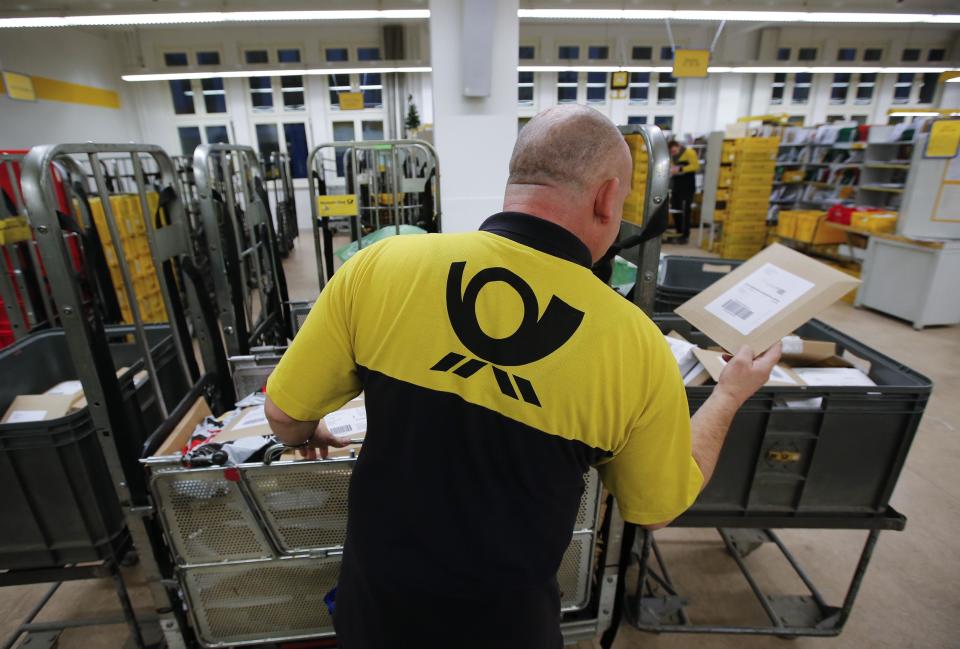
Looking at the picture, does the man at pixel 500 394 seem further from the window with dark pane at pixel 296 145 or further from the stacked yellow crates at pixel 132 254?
the window with dark pane at pixel 296 145

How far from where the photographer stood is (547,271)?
882mm

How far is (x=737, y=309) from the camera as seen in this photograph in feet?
5.08

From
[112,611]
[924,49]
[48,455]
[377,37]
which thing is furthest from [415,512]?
[924,49]

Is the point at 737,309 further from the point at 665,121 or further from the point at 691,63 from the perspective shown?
the point at 665,121

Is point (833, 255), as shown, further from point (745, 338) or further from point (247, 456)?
point (247, 456)

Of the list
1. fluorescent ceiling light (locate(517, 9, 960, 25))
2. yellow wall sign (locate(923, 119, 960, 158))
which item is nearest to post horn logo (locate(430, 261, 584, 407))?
yellow wall sign (locate(923, 119, 960, 158))

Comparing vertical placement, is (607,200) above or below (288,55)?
below

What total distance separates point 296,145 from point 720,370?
12576 millimetres

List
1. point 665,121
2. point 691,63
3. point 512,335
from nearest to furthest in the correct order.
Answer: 1. point 512,335
2. point 691,63
3. point 665,121

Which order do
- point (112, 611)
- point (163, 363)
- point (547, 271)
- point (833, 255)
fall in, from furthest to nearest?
point (833, 255) → point (112, 611) → point (163, 363) → point (547, 271)

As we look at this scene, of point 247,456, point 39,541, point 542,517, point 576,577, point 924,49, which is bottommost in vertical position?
point 576,577

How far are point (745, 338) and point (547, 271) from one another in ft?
2.78

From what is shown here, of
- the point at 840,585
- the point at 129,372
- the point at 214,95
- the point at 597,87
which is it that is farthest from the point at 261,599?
the point at 597,87

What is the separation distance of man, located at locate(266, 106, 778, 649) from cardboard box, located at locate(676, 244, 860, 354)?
0.59 metres
